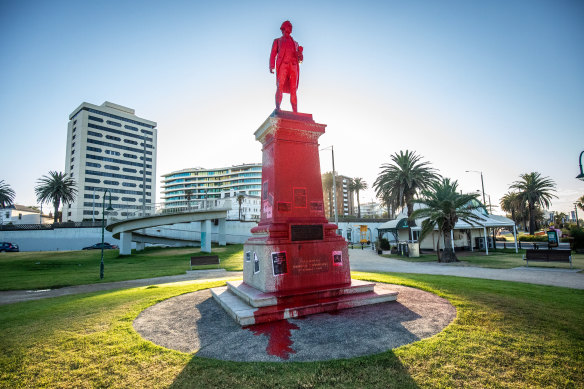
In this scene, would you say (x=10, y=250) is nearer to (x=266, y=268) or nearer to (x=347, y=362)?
(x=266, y=268)

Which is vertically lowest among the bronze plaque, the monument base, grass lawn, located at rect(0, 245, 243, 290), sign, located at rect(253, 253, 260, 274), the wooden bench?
grass lawn, located at rect(0, 245, 243, 290)

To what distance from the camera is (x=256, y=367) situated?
3533 mm

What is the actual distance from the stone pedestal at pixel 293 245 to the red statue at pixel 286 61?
0.94 m

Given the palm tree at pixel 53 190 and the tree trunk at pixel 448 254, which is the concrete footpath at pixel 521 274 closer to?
the tree trunk at pixel 448 254

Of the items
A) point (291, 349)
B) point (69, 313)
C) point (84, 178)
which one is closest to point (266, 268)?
point (291, 349)

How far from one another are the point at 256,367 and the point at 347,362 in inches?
45.8

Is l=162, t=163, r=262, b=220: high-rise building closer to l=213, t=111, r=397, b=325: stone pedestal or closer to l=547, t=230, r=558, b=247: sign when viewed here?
l=547, t=230, r=558, b=247: sign

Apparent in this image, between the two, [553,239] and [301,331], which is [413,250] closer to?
[553,239]

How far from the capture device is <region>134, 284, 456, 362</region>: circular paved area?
13.2 feet

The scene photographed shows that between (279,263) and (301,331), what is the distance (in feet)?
5.51

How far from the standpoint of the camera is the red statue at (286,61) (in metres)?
7.91

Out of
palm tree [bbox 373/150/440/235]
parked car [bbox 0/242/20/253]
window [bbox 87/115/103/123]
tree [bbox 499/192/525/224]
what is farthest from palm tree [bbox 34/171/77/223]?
tree [bbox 499/192/525/224]

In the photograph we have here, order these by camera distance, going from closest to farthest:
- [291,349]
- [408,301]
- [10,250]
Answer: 1. [291,349]
2. [408,301]
3. [10,250]

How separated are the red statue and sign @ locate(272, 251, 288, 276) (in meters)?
4.13
